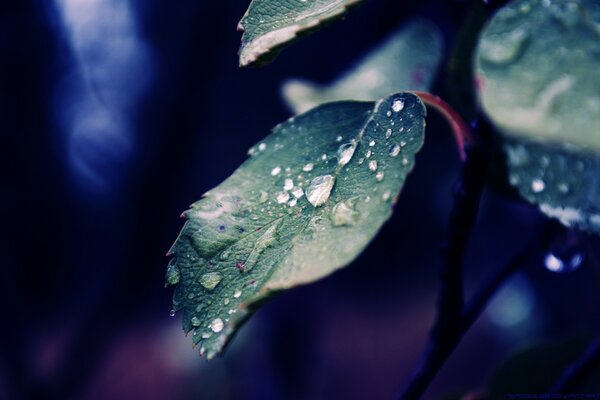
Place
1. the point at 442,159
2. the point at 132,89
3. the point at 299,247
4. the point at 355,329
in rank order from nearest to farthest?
the point at 299,247 < the point at 132,89 < the point at 442,159 < the point at 355,329

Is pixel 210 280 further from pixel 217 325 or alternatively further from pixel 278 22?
pixel 278 22

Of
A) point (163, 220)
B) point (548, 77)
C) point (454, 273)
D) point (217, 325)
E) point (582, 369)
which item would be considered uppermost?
point (548, 77)

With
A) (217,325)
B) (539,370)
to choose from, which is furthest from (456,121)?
(539,370)

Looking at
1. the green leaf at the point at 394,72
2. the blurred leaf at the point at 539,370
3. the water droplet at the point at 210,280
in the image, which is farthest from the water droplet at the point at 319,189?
the blurred leaf at the point at 539,370

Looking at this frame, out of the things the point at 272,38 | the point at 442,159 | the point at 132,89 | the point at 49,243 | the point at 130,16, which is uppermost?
the point at 272,38

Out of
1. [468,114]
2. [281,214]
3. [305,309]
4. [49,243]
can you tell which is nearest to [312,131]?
[281,214]

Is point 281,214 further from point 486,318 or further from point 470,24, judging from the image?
point 486,318

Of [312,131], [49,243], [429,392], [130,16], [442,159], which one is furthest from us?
[442,159]
